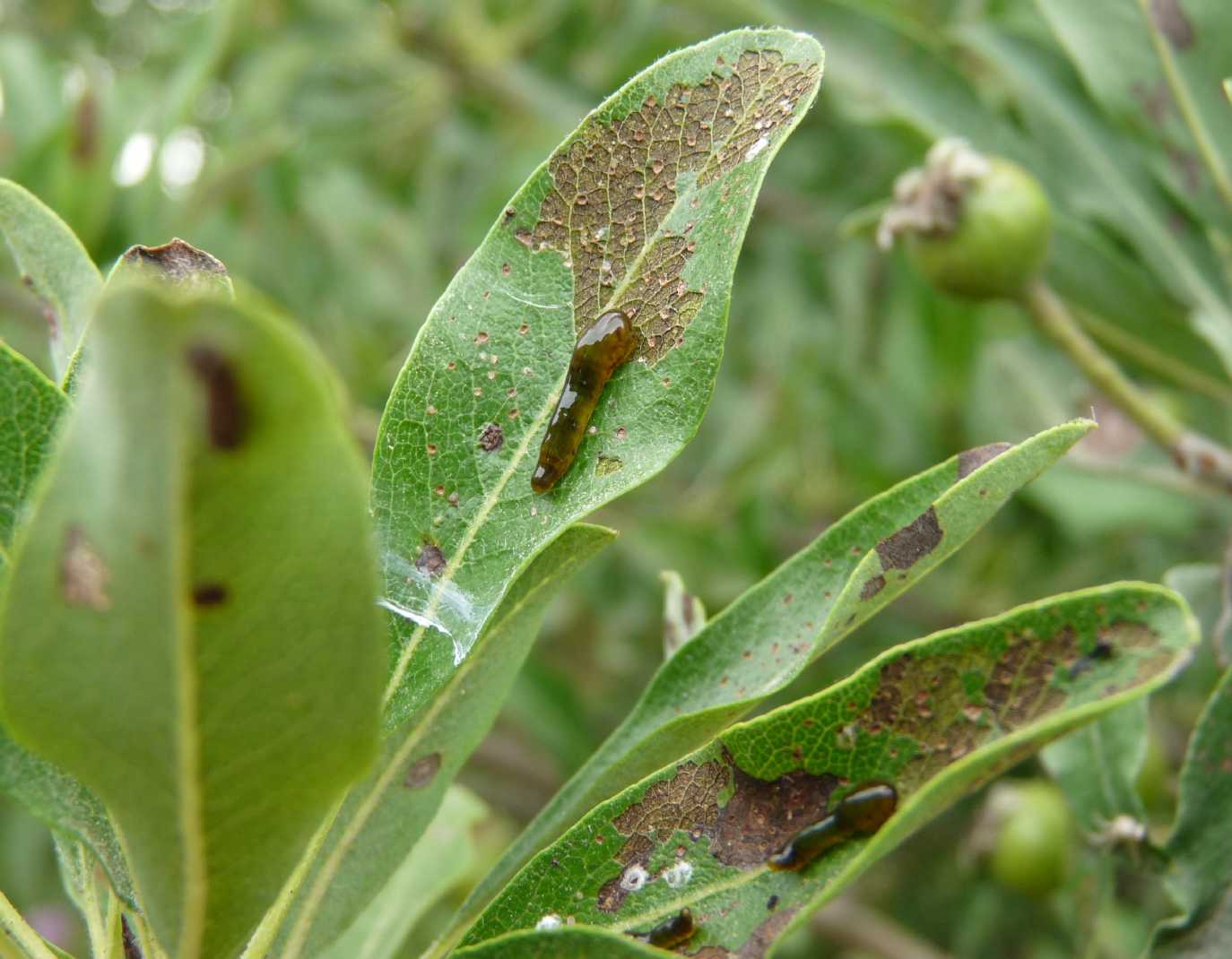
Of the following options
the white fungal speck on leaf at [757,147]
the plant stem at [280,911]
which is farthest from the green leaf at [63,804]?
the white fungal speck on leaf at [757,147]

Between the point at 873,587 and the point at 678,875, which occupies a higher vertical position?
the point at 873,587

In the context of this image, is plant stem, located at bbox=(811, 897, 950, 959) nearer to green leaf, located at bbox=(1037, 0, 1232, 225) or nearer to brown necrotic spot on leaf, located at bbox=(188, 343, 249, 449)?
green leaf, located at bbox=(1037, 0, 1232, 225)

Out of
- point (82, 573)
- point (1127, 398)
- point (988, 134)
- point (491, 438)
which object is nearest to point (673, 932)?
point (491, 438)

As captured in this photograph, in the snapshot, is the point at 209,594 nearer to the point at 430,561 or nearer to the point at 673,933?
the point at 430,561

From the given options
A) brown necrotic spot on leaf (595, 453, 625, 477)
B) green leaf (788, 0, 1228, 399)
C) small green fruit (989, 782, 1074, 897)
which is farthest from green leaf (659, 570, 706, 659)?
small green fruit (989, 782, 1074, 897)

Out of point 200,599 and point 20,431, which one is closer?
point 200,599

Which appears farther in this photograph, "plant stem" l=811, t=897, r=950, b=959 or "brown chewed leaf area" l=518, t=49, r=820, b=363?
"plant stem" l=811, t=897, r=950, b=959
